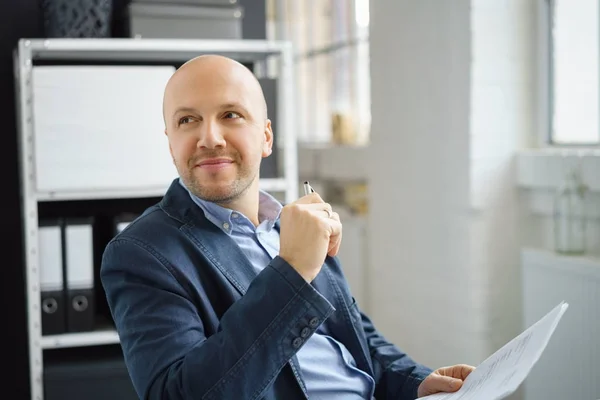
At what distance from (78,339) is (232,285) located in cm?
136

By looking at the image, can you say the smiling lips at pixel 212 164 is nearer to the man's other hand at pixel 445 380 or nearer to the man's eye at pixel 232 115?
the man's eye at pixel 232 115

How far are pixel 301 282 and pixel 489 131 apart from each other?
6.20 ft

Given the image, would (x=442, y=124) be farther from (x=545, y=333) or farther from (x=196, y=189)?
(x=545, y=333)

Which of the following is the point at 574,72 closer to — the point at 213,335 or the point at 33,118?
the point at 33,118

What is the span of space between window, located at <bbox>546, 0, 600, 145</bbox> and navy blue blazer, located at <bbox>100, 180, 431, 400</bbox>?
64.3 inches

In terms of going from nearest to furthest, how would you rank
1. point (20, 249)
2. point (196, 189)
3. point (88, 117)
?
point (196, 189), point (88, 117), point (20, 249)

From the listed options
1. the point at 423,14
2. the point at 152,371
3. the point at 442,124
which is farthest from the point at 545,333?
the point at 423,14

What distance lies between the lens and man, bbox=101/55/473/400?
1.10 metres

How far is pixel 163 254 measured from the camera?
123cm

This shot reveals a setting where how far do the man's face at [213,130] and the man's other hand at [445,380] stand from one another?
490 millimetres

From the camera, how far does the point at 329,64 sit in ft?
15.4

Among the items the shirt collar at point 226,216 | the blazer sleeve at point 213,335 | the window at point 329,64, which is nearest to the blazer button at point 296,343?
the blazer sleeve at point 213,335

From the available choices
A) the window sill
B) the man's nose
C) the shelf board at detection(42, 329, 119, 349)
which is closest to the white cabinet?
the shelf board at detection(42, 329, 119, 349)

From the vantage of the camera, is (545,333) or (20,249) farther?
(20,249)
